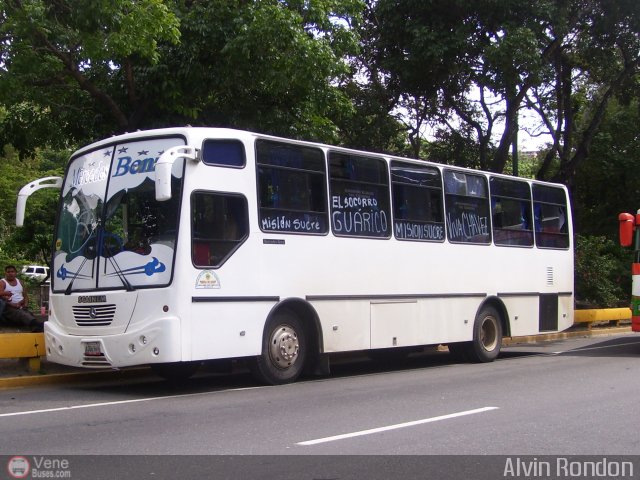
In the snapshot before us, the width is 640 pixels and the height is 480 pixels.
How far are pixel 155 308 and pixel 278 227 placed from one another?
2.18 meters

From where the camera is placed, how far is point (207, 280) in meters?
9.85

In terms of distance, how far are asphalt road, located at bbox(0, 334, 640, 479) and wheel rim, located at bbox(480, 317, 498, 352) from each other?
80.6 inches

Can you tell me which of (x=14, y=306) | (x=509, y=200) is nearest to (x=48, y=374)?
(x=14, y=306)

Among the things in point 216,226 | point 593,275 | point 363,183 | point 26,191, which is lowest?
point 593,275

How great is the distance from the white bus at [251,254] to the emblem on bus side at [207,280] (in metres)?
0.02

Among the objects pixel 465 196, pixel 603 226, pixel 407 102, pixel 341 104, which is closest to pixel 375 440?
pixel 465 196

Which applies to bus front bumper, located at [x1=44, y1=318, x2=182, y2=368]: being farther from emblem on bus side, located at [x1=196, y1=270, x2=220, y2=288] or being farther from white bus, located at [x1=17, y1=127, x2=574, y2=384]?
emblem on bus side, located at [x1=196, y1=270, x2=220, y2=288]

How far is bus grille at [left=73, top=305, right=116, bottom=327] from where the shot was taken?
9.90m

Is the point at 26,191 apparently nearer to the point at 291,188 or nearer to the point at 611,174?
the point at 291,188

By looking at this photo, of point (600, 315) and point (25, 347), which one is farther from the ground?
point (25, 347)

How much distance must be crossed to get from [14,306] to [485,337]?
28.3 feet

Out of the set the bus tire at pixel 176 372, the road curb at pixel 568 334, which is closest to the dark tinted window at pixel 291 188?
the bus tire at pixel 176 372
